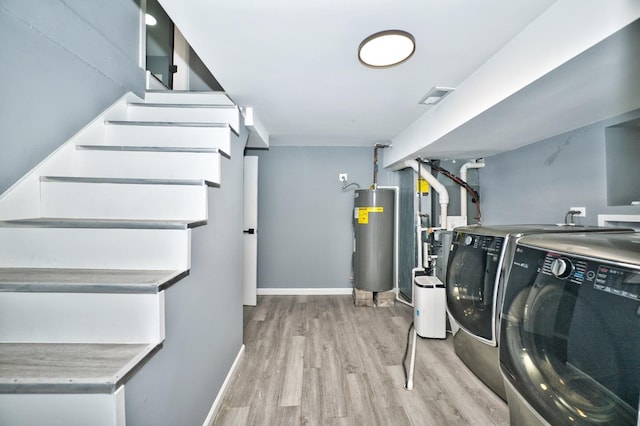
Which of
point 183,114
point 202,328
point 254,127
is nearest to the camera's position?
point 202,328

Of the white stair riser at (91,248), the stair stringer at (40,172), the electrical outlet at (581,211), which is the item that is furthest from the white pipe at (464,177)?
the stair stringer at (40,172)

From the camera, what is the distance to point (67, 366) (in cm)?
68

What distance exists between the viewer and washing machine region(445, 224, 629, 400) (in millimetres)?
1293

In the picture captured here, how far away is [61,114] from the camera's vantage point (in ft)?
Answer: 4.58

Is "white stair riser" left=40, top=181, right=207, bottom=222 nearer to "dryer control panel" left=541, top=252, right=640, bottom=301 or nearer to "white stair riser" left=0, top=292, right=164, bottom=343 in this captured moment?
"white stair riser" left=0, top=292, right=164, bottom=343

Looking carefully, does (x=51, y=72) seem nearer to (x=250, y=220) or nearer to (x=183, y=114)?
(x=183, y=114)

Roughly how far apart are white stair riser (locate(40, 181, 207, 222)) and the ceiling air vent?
1650 mm

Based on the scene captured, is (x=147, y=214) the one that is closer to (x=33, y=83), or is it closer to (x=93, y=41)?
(x=33, y=83)

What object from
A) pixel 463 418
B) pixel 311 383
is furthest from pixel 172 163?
pixel 463 418

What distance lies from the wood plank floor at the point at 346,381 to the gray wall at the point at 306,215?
0.90 meters

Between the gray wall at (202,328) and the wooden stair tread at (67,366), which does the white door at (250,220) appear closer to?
the gray wall at (202,328)

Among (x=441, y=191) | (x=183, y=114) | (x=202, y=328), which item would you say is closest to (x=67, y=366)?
(x=202, y=328)

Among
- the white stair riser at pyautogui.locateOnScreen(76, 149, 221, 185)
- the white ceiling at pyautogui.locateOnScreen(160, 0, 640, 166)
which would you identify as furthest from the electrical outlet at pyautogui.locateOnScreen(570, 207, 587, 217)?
the white stair riser at pyautogui.locateOnScreen(76, 149, 221, 185)

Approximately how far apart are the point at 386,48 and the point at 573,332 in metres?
1.37
